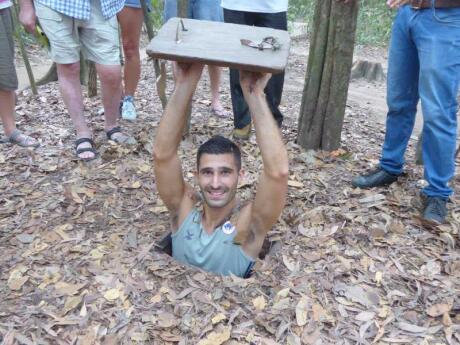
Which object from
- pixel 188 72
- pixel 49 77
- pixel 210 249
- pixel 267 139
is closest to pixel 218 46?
pixel 188 72

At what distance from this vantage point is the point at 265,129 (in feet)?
8.39

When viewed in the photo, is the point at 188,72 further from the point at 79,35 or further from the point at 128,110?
the point at 128,110

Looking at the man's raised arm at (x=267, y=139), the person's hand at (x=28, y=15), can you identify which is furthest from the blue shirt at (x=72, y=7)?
the man's raised arm at (x=267, y=139)

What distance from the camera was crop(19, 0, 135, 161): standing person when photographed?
371 cm

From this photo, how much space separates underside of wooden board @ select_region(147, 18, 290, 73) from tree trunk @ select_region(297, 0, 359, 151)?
1.14 m

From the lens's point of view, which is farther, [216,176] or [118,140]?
[118,140]

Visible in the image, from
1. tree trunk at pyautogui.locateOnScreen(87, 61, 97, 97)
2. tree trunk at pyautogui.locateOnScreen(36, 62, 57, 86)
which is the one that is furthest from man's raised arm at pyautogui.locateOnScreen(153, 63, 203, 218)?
tree trunk at pyautogui.locateOnScreen(36, 62, 57, 86)

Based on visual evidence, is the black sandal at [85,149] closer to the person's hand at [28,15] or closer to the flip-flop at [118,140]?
the flip-flop at [118,140]

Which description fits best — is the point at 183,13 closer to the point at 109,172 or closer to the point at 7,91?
the point at 109,172

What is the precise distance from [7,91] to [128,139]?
1.05m

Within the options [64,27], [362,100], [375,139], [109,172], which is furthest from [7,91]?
[362,100]

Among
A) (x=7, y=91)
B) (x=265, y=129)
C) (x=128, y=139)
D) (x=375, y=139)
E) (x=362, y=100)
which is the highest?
(x=265, y=129)

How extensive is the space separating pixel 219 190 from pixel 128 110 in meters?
2.29

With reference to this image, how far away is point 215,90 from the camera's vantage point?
5016 mm
